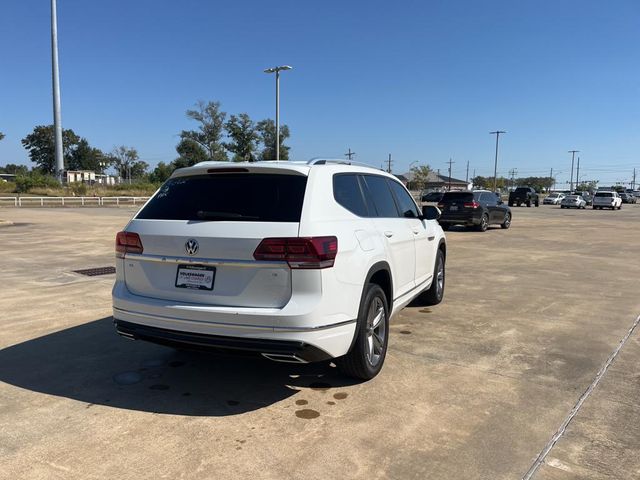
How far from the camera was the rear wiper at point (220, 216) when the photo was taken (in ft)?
12.0

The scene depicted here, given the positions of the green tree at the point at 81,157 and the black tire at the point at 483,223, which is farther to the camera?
the green tree at the point at 81,157

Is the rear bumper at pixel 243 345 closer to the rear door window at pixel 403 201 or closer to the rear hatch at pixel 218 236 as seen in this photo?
the rear hatch at pixel 218 236

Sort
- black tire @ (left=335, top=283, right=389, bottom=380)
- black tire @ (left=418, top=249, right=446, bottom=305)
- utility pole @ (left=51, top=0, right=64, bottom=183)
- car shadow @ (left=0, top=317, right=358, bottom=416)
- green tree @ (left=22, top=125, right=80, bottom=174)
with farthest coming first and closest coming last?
1. green tree @ (left=22, top=125, right=80, bottom=174)
2. utility pole @ (left=51, top=0, right=64, bottom=183)
3. black tire @ (left=418, top=249, right=446, bottom=305)
4. black tire @ (left=335, top=283, right=389, bottom=380)
5. car shadow @ (left=0, top=317, right=358, bottom=416)

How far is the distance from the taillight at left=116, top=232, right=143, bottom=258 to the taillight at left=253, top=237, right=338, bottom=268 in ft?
3.63

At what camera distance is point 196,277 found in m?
3.69

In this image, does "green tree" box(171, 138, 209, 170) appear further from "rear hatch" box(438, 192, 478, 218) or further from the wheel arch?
the wheel arch

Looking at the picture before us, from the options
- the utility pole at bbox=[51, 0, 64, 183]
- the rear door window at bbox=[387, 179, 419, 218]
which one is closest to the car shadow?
the rear door window at bbox=[387, 179, 419, 218]

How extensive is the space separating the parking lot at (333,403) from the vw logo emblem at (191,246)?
1141 millimetres

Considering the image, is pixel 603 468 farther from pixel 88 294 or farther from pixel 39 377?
pixel 88 294

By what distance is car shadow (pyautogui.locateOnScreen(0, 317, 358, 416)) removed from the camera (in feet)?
12.6

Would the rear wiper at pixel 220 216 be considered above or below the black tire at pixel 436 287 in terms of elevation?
above

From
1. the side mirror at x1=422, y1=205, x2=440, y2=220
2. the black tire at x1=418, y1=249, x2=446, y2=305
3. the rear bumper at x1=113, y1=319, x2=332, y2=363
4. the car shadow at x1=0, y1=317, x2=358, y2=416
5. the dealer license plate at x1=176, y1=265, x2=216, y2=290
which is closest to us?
the rear bumper at x1=113, y1=319, x2=332, y2=363

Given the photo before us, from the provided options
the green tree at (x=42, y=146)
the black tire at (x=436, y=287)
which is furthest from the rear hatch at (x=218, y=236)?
the green tree at (x=42, y=146)

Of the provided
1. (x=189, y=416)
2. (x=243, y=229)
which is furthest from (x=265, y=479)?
(x=243, y=229)
